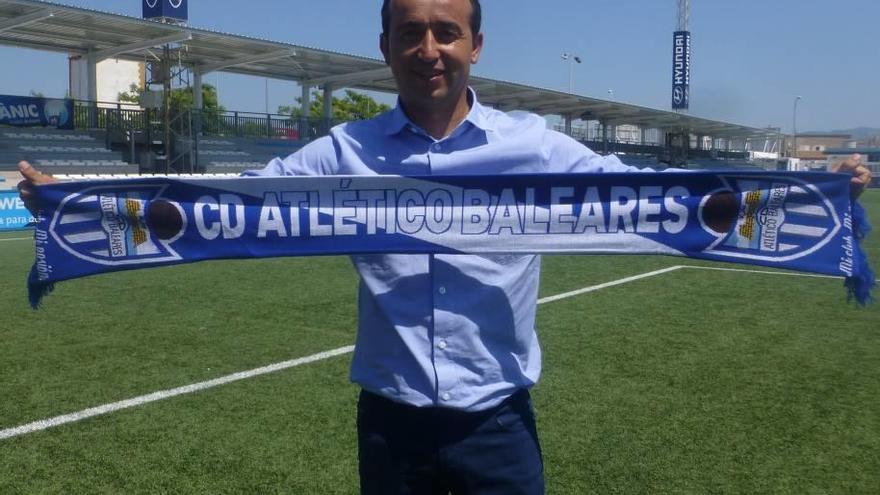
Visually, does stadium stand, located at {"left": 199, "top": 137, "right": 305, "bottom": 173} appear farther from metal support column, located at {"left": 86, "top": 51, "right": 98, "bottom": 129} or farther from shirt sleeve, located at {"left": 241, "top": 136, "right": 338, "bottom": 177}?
shirt sleeve, located at {"left": 241, "top": 136, "right": 338, "bottom": 177}

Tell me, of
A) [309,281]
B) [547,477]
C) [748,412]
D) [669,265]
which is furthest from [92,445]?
[669,265]

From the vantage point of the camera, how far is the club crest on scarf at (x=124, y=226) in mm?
2551

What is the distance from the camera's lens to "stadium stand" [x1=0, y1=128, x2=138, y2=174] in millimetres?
22938

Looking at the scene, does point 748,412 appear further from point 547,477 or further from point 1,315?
point 1,315

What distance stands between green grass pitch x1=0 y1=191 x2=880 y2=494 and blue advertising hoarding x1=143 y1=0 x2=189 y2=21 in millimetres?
18686

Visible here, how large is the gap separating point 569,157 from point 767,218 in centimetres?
69

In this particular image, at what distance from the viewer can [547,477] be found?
4.03m

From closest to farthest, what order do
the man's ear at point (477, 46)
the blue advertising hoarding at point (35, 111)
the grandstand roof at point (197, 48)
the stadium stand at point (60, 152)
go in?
the man's ear at point (477, 46), the grandstand roof at point (197, 48), the stadium stand at point (60, 152), the blue advertising hoarding at point (35, 111)

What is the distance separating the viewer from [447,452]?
1.94m

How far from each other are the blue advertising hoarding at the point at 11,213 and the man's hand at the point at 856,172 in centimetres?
1660

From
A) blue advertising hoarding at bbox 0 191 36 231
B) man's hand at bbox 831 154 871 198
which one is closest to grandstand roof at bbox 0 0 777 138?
blue advertising hoarding at bbox 0 191 36 231

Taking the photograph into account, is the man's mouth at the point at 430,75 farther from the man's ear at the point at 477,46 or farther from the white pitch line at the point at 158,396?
the white pitch line at the point at 158,396

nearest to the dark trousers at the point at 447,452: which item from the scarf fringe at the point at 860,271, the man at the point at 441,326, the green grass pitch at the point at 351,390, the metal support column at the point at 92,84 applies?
the man at the point at 441,326

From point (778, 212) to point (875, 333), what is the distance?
5.68m
